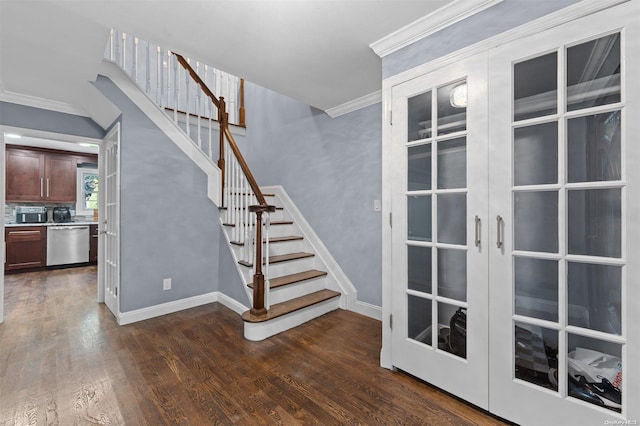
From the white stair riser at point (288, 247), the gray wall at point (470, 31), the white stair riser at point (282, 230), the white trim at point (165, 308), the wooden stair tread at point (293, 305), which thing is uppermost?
the gray wall at point (470, 31)

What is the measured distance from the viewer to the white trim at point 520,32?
1298mm

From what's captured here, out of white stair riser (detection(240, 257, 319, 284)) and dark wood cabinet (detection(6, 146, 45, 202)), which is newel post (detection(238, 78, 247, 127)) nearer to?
white stair riser (detection(240, 257, 319, 284))

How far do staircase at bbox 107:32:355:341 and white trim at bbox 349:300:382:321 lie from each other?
106 mm

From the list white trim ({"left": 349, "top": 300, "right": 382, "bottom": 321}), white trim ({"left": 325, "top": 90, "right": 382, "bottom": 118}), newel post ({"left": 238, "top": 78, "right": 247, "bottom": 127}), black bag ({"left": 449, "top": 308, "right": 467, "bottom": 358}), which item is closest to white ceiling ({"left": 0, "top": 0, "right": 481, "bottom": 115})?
white trim ({"left": 325, "top": 90, "right": 382, "bottom": 118})

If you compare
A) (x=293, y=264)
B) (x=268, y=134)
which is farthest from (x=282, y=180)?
(x=293, y=264)

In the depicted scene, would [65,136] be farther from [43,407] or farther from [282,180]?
[43,407]

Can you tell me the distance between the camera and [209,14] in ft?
5.70

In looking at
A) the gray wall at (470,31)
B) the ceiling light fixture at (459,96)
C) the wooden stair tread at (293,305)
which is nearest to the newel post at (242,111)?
the wooden stair tread at (293,305)

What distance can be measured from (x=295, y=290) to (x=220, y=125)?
220 centimetres

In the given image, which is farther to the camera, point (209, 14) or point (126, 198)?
point (126, 198)

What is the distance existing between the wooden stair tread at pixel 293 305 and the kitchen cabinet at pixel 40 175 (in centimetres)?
→ 552

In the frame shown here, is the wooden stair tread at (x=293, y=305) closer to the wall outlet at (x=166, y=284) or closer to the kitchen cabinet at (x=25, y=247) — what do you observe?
the wall outlet at (x=166, y=284)

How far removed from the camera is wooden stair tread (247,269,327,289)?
2.87 m

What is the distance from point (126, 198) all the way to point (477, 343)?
3.20m
